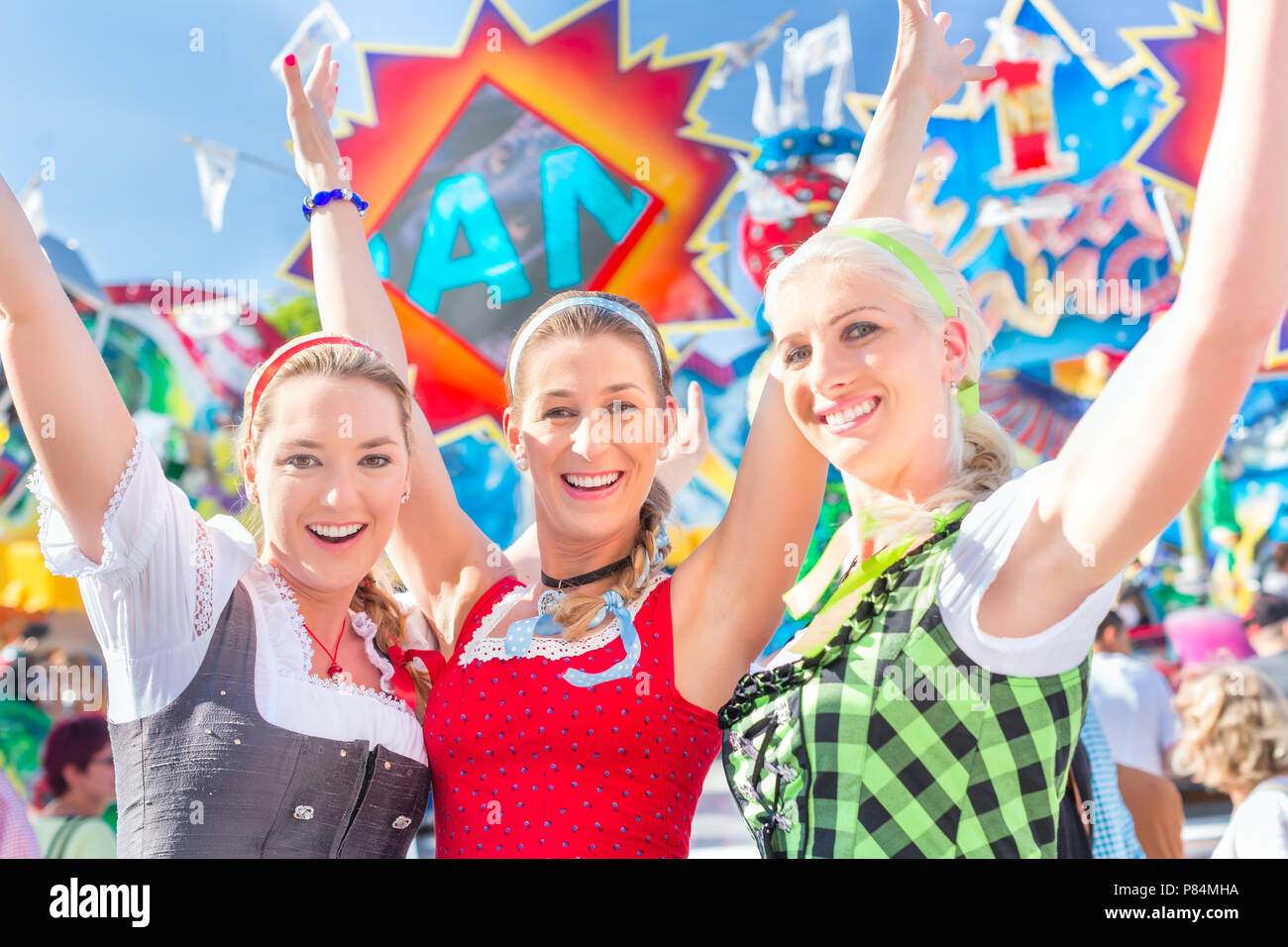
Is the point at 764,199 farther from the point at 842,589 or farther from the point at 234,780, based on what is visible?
the point at 234,780

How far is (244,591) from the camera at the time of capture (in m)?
1.90

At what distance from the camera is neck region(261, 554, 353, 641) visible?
6.47 ft

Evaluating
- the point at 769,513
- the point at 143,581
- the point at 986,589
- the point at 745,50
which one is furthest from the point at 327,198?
the point at 745,50

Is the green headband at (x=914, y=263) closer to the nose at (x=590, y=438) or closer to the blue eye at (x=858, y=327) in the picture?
the blue eye at (x=858, y=327)

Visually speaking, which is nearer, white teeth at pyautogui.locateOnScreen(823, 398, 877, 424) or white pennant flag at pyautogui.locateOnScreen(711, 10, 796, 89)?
white teeth at pyautogui.locateOnScreen(823, 398, 877, 424)

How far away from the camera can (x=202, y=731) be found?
68.9 inches

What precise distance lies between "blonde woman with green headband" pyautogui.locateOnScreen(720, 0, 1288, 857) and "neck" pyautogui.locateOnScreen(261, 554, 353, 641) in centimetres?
81

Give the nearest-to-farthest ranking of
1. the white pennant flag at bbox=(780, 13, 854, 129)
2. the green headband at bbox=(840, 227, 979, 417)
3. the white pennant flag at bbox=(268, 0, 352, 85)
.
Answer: the green headband at bbox=(840, 227, 979, 417)
the white pennant flag at bbox=(268, 0, 352, 85)
the white pennant flag at bbox=(780, 13, 854, 129)

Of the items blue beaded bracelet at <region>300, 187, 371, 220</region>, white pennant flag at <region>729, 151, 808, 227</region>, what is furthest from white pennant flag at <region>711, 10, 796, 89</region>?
blue beaded bracelet at <region>300, 187, 371, 220</region>

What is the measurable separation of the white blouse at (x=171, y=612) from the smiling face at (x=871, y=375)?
38.8 inches

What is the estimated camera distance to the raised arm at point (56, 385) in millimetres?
1571

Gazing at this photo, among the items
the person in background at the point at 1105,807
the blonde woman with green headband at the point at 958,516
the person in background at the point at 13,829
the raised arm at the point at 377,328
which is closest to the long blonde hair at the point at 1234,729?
the person in background at the point at 1105,807

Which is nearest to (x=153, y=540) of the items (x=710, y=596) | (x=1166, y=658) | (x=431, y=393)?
(x=710, y=596)

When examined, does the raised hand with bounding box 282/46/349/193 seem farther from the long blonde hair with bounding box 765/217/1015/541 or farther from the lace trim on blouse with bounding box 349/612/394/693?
the long blonde hair with bounding box 765/217/1015/541
